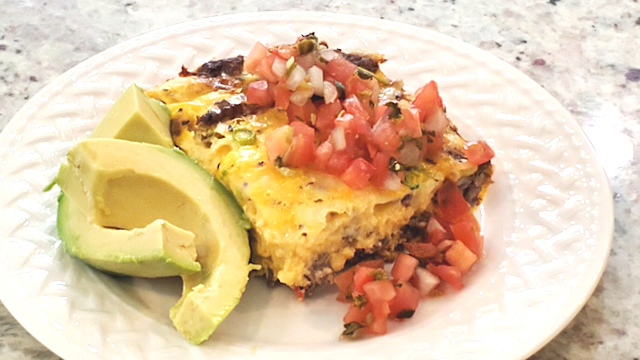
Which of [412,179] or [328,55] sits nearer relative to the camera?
[412,179]

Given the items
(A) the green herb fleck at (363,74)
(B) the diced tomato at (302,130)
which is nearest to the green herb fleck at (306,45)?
(A) the green herb fleck at (363,74)

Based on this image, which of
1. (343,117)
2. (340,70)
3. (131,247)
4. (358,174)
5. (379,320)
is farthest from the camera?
(340,70)

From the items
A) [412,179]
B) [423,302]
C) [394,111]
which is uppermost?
[394,111]

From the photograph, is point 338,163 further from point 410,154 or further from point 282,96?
→ point 282,96

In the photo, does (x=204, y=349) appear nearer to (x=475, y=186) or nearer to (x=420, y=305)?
(x=420, y=305)

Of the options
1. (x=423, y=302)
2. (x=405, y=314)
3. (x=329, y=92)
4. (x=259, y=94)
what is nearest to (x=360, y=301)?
(x=405, y=314)

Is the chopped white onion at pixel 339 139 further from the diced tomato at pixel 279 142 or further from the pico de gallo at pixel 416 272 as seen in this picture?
→ the pico de gallo at pixel 416 272
